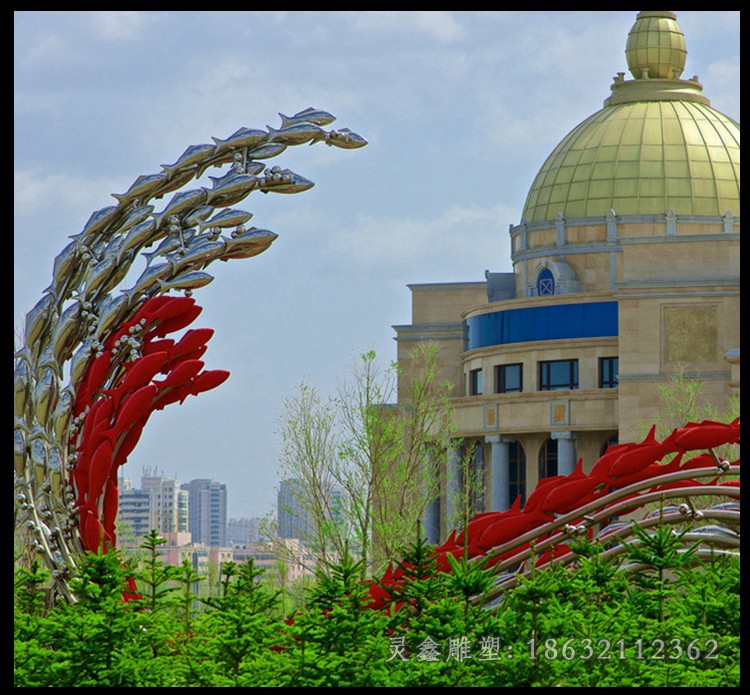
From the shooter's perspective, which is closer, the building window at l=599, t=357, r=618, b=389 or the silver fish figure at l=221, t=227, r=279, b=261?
the silver fish figure at l=221, t=227, r=279, b=261

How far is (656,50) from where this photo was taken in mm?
43969

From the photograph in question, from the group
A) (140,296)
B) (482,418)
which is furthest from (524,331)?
(140,296)

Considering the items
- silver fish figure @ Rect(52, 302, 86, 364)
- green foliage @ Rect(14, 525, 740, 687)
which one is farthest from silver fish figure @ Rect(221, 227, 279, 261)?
green foliage @ Rect(14, 525, 740, 687)

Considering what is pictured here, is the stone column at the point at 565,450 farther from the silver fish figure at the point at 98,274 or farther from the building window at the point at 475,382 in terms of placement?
the silver fish figure at the point at 98,274

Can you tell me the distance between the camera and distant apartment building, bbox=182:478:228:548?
6732 inches

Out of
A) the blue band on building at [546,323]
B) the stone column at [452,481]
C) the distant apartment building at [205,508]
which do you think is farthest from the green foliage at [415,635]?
the distant apartment building at [205,508]

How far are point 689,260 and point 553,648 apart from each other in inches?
1072

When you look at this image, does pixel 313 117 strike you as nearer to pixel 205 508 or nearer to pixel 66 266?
pixel 66 266

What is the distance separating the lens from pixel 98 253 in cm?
1051

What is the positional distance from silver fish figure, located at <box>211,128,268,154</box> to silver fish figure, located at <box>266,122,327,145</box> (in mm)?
60

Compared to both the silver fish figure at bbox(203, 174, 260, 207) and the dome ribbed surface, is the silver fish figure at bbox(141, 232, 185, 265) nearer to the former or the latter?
the silver fish figure at bbox(203, 174, 260, 207)

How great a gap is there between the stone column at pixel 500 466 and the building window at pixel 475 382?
283 centimetres

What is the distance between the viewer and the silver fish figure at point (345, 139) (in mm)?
10195
